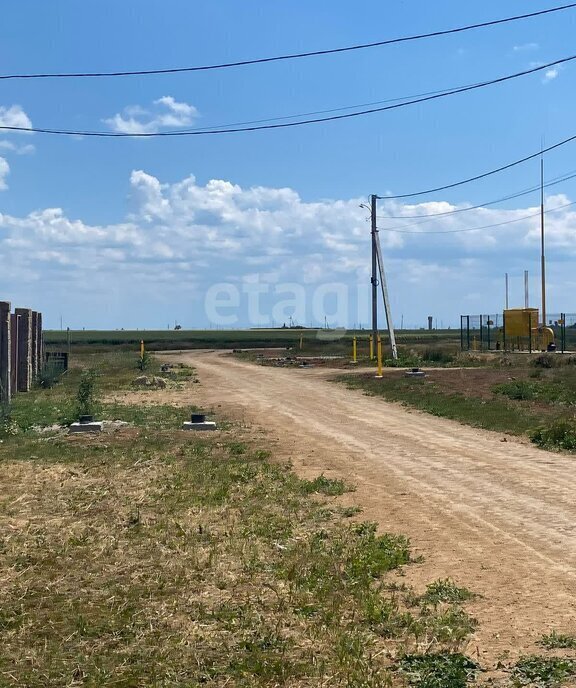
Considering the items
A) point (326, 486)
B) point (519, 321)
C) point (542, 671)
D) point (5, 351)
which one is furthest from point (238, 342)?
point (542, 671)

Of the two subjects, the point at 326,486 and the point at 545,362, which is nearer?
the point at 326,486

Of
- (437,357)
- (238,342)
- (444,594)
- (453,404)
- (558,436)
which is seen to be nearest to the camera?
(444,594)

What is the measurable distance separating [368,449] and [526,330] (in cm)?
3492

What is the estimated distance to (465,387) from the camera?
2420 cm

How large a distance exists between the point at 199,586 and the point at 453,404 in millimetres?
14461

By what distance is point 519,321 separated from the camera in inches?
1859

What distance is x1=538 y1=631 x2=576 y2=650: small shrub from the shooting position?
523 centimetres

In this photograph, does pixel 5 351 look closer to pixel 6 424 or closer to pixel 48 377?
pixel 6 424

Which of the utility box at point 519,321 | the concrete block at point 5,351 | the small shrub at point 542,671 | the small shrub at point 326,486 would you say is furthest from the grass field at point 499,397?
the utility box at point 519,321

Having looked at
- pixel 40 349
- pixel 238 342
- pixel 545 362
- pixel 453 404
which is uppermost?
pixel 40 349

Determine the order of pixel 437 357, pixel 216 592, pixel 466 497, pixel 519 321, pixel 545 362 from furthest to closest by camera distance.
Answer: pixel 519 321 → pixel 437 357 → pixel 545 362 → pixel 466 497 → pixel 216 592

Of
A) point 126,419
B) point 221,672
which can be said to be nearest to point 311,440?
point 126,419

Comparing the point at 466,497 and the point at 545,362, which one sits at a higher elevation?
the point at 545,362

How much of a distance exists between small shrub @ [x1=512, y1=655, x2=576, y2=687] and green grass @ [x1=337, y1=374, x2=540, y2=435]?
35.9 ft
